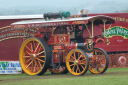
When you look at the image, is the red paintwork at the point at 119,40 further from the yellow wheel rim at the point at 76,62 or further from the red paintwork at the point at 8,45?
the yellow wheel rim at the point at 76,62

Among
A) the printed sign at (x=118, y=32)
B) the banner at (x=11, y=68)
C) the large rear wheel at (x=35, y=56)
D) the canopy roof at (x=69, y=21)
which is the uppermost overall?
the canopy roof at (x=69, y=21)

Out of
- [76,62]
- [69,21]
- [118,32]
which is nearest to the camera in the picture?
[76,62]

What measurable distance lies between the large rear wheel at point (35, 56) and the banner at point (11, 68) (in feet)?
3.72

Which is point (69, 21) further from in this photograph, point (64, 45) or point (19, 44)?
point (19, 44)

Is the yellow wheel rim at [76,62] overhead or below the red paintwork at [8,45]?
below

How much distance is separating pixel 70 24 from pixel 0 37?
517 centimetres

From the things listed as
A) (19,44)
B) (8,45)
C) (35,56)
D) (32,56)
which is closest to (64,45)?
(35,56)

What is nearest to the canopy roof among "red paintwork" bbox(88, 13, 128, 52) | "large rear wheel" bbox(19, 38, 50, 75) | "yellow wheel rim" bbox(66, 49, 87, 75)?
"large rear wheel" bbox(19, 38, 50, 75)

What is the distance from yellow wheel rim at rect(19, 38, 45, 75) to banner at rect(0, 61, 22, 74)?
3.72 feet

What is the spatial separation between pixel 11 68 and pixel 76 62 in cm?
405

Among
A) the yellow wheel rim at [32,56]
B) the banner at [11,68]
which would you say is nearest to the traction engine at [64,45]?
the yellow wheel rim at [32,56]

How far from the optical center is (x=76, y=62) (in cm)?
1323

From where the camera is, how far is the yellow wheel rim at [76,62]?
43.1ft

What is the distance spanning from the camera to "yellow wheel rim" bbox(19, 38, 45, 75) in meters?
14.3
